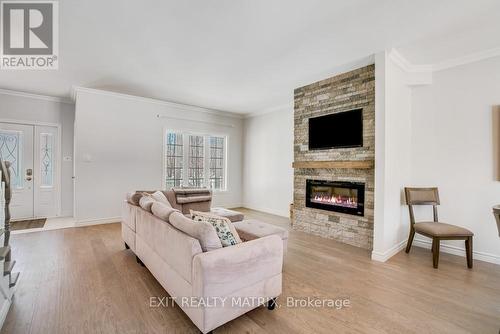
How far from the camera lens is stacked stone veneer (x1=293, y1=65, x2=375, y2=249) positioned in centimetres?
343

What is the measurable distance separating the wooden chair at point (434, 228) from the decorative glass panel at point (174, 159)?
4.94 m

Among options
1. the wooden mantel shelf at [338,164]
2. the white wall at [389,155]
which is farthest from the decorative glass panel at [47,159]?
the white wall at [389,155]

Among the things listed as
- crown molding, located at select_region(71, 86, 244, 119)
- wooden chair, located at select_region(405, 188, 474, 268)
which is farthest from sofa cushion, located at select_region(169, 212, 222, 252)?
crown molding, located at select_region(71, 86, 244, 119)

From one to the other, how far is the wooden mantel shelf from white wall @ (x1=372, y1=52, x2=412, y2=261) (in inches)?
8.6

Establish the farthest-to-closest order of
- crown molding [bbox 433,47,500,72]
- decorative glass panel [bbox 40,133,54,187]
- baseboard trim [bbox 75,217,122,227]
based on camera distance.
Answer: decorative glass panel [bbox 40,133,54,187], baseboard trim [bbox 75,217,122,227], crown molding [bbox 433,47,500,72]

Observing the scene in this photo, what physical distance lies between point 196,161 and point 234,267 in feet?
16.1

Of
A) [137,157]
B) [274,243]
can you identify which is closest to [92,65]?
[137,157]

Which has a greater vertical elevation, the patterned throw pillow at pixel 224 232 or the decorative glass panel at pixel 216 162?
the decorative glass panel at pixel 216 162

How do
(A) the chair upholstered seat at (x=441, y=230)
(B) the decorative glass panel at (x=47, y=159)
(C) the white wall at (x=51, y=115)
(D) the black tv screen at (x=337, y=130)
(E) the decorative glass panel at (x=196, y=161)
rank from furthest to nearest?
(E) the decorative glass panel at (x=196, y=161) → (B) the decorative glass panel at (x=47, y=159) → (C) the white wall at (x=51, y=115) → (D) the black tv screen at (x=337, y=130) → (A) the chair upholstered seat at (x=441, y=230)

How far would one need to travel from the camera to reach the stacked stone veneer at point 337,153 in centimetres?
343

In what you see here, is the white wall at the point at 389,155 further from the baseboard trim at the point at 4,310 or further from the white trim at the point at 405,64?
the baseboard trim at the point at 4,310

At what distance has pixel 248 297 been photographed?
69.9 inches

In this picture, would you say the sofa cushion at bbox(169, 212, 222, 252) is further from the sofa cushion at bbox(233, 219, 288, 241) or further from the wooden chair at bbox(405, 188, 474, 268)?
the wooden chair at bbox(405, 188, 474, 268)

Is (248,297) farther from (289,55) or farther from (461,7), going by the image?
(461,7)
